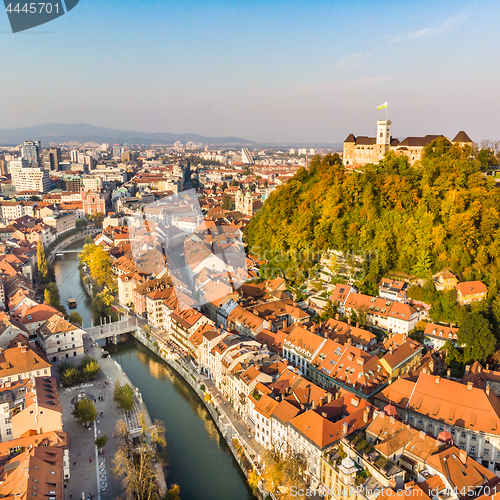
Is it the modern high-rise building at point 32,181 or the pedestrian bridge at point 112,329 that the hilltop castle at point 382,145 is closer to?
the pedestrian bridge at point 112,329

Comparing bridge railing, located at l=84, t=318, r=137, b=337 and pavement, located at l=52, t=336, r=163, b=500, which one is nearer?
pavement, located at l=52, t=336, r=163, b=500

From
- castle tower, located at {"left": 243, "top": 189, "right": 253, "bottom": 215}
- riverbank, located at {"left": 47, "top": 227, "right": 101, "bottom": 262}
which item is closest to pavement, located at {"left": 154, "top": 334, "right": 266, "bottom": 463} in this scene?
riverbank, located at {"left": 47, "top": 227, "right": 101, "bottom": 262}

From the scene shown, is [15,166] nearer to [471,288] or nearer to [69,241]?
[69,241]

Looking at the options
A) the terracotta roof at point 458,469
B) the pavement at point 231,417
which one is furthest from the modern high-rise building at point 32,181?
the terracotta roof at point 458,469

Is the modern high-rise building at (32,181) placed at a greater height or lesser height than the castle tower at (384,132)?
lesser

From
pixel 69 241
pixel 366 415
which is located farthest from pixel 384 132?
pixel 69 241

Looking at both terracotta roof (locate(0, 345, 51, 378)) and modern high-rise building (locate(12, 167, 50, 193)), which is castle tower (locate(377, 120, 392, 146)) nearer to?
terracotta roof (locate(0, 345, 51, 378))

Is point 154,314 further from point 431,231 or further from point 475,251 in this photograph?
point 475,251
